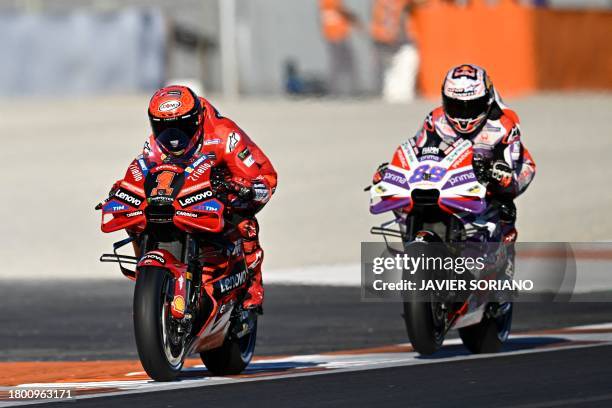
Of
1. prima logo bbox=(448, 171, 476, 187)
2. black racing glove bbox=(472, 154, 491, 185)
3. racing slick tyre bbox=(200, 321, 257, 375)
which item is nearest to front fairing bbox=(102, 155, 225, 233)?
racing slick tyre bbox=(200, 321, 257, 375)

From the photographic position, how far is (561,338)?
36.6 ft

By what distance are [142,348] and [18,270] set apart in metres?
11.0

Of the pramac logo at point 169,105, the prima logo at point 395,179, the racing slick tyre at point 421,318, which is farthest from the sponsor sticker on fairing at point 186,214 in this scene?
the prima logo at point 395,179

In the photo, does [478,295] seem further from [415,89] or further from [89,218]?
[415,89]

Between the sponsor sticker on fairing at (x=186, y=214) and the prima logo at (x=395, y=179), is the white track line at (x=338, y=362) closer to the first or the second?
the sponsor sticker on fairing at (x=186, y=214)

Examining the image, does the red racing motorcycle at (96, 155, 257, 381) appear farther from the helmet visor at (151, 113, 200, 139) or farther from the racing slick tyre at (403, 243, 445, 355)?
the racing slick tyre at (403, 243, 445, 355)

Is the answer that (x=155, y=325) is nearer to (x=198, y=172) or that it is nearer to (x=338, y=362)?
(x=198, y=172)

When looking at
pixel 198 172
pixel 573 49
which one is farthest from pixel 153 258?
pixel 573 49

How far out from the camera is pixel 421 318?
9.58m

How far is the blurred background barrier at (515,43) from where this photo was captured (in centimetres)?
3300

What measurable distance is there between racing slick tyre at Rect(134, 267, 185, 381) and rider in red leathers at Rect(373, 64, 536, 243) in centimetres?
283

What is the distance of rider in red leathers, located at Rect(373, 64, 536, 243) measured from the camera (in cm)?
1060

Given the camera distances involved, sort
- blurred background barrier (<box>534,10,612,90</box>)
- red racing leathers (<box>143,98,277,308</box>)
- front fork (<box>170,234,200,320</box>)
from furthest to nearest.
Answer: blurred background barrier (<box>534,10,612,90</box>), red racing leathers (<box>143,98,277,308</box>), front fork (<box>170,234,200,320</box>)

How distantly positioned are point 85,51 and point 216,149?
27.7 meters
